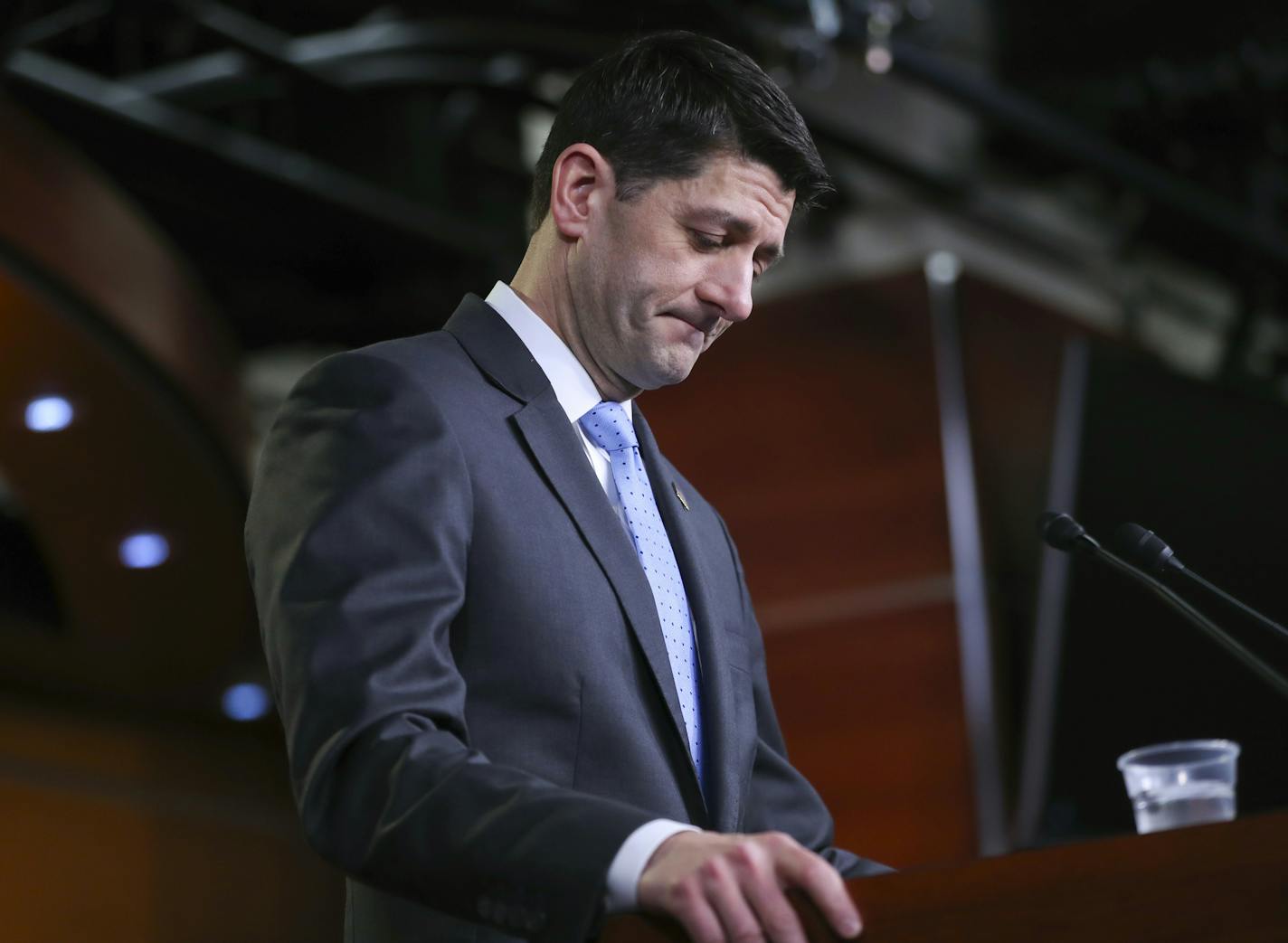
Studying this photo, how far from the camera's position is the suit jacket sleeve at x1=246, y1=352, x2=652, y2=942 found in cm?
102

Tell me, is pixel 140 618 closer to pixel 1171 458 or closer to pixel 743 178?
pixel 1171 458

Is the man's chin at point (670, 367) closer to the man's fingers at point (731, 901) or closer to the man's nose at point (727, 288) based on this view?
the man's nose at point (727, 288)

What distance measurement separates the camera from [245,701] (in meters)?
5.53

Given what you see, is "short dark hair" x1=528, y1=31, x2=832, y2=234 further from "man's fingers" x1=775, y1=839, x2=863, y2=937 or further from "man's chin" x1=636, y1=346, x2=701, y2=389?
"man's fingers" x1=775, y1=839, x2=863, y2=937

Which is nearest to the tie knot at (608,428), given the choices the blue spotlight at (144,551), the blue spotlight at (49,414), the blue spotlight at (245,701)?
the blue spotlight at (49,414)

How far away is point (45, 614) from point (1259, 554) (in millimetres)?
3596

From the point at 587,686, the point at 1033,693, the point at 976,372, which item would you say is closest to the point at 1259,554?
the point at 1033,693

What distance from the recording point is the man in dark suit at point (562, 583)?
1.02 metres

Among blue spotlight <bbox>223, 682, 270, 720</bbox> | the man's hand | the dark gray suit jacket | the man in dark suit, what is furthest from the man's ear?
blue spotlight <bbox>223, 682, 270, 720</bbox>

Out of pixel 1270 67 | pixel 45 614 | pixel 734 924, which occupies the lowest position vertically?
pixel 734 924

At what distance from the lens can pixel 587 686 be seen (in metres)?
1.31

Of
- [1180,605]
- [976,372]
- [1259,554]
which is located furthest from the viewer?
[976,372]

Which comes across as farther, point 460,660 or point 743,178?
point 743,178

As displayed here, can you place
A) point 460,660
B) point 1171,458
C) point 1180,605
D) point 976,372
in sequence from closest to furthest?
point 460,660
point 1180,605
point 1171,458
point 976,372
